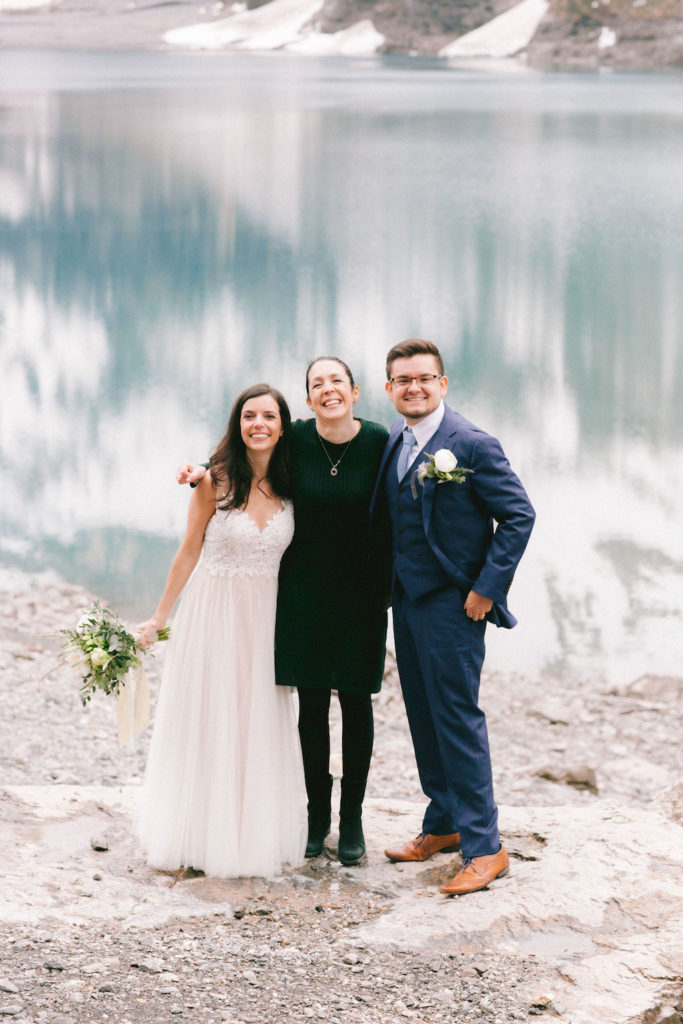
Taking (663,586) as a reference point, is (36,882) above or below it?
above

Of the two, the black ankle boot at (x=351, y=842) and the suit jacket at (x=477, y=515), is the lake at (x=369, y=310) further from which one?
the suit jacket at (x=477, y=515)

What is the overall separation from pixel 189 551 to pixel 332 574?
57cm

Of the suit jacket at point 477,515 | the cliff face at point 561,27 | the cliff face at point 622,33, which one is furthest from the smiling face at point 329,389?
the cliff face at point 622,33

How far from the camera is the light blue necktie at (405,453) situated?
3.89 m

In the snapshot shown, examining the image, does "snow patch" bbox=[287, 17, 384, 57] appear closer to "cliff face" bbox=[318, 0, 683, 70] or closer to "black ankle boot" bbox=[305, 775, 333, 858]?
"cliff face" bbox=[318, 0, 683, 70]

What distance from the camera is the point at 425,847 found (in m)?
4.29

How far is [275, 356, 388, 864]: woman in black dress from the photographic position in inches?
157

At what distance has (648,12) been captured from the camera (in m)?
71.2

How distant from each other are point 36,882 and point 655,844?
237 centimetres

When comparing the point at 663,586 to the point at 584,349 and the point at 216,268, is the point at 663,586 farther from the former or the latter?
the point at 216,268

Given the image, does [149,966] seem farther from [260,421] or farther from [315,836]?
[260,421]

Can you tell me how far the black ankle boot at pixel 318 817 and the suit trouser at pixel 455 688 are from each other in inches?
20.5

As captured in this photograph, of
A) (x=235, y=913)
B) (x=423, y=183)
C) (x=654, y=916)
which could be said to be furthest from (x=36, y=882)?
(x=423, y=183)

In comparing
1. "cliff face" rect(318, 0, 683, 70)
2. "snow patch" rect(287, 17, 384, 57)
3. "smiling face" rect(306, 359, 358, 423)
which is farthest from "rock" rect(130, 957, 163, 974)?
"snow patch" rect(287, 17, 384, 57)
